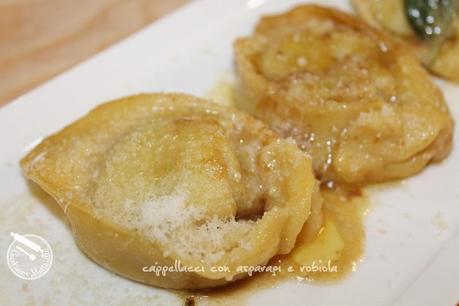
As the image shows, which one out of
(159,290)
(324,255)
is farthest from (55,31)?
(324,255)

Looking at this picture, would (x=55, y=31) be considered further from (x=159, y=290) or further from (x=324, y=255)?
(x=324, y=255)

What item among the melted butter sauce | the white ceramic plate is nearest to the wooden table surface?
the white ceramic plate

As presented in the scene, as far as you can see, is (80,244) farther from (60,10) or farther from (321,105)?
(60,10)

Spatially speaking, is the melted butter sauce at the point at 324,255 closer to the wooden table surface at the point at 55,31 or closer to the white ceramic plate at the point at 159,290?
the white ceramic plate at the point at 159,290

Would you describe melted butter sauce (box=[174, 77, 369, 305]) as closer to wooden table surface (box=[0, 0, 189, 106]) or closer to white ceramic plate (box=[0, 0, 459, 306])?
white ceramic plate (box=[0, 0, 459, 306])

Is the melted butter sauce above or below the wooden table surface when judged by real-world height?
below

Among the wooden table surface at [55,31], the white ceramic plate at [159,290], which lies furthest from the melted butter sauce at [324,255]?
the wooden table surface at [55,31]

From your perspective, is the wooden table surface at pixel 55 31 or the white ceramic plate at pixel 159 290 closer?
the white ceramic plate at pixel 159 290
